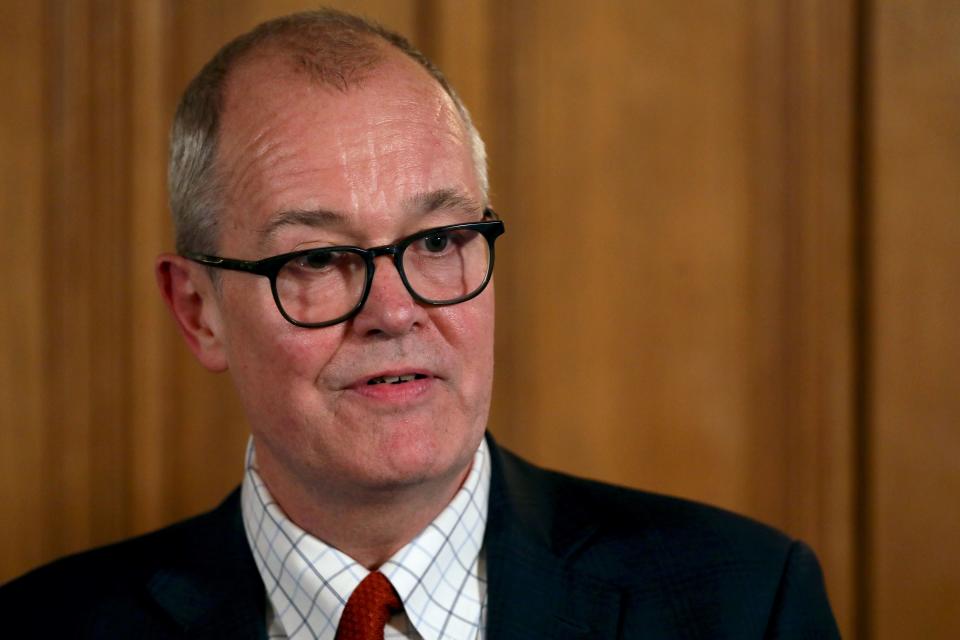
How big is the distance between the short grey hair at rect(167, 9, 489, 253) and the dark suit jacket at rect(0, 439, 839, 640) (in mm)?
459

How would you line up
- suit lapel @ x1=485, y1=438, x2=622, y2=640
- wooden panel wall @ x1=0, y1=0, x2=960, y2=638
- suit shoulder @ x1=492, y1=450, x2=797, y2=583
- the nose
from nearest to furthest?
the nose
suit lapel @ x1=485, y1=438, x2=622, y2=640
suit shoulder @ x1=492, y1=450, x2=797, y2=583
wooden panel wall @ x1=0, y1=0, x2=960, y2=638

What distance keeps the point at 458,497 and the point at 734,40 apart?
1059 mm

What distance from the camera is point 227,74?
147 cm

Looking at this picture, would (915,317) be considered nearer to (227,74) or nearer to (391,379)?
(391,379)

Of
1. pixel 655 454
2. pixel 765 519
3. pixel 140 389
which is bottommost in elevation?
pixel 765 519

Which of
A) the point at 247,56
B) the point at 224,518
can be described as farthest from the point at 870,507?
the point at 247,56

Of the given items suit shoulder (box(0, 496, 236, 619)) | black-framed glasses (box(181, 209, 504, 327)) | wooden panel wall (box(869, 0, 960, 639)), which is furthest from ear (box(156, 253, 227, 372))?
wooden panel wall (box(869, 0, 960, 639))

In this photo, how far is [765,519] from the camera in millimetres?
1972

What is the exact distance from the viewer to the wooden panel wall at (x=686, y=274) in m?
1.88

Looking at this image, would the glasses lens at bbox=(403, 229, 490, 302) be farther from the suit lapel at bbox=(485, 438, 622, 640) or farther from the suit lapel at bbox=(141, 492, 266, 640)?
the suit lapel at bbox=(141, 492, 266, 640)

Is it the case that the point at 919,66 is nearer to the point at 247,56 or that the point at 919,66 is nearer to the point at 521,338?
the point at 521,338

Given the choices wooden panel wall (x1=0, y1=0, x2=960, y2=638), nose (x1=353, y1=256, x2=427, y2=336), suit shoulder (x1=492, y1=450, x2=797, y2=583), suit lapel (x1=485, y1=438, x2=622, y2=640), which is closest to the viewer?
nose (x1=353, y1=256, x2=427, y2=336)

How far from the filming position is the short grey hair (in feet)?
4.62

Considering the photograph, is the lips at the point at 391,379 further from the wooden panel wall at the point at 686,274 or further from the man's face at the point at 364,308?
the wooden panel wall at the point at 686,274
